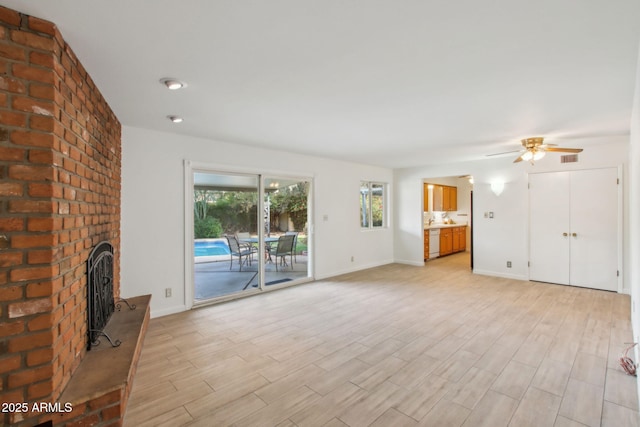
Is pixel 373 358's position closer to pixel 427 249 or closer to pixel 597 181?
pixel 597 181

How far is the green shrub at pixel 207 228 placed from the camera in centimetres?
429

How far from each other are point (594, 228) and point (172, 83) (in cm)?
645

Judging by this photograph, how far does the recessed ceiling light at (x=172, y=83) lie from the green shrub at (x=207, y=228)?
87.5 inches

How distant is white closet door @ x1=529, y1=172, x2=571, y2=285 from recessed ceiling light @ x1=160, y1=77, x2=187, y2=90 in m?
6.02

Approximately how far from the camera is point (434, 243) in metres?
8.23

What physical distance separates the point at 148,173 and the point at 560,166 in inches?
260

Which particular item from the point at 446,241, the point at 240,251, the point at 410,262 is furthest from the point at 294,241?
the point at 446,241

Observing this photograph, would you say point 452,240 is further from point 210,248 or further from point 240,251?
Answer: point 210,248

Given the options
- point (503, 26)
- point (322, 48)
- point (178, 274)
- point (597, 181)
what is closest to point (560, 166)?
point (597, 181)

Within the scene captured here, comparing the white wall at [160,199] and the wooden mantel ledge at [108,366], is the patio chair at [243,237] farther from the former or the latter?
the wooden mantel ledge at [108,366]

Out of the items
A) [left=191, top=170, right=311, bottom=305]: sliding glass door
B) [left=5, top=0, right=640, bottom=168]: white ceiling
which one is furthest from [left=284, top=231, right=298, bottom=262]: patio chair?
[left=5, top=0, right=640, bottom=168]: white ceiling

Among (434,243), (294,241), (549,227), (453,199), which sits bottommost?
(434,243)

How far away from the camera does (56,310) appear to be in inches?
62.2

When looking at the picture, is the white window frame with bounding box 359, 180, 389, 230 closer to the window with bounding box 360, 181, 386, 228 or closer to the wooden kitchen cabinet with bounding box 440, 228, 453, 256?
the window with bounding box 360, 181, 386, 228
